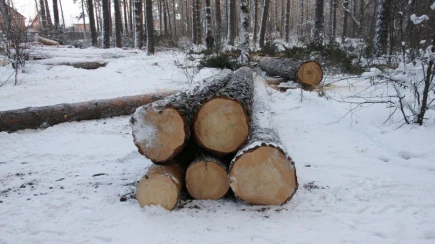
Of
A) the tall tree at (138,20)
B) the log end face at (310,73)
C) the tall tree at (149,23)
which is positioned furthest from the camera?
the tall tree at (138,20)

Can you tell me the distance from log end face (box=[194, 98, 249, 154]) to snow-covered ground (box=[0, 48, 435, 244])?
531 millimetres

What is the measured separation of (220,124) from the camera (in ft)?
8.69

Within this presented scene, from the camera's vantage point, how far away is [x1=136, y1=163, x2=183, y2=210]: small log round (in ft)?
8.23

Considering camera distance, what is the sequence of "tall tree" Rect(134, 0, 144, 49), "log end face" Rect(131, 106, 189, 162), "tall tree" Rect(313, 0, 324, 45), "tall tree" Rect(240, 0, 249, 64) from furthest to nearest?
"tall tree" Rect(134, 0, 144, 49) < "tall tree" Rect(313, 0, 324, 45) < "tall tree" Rect(240, 0, 249, 64) < "log end face" Rect(131, 106, 189, 162)

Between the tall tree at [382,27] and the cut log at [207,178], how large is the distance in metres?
9.48

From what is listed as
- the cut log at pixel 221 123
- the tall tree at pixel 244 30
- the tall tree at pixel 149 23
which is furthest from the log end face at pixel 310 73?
the tall tree at pixel 149 23

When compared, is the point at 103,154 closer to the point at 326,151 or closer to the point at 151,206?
the point at 151,206

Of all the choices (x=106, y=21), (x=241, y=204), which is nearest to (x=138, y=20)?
(x=106, y=21)

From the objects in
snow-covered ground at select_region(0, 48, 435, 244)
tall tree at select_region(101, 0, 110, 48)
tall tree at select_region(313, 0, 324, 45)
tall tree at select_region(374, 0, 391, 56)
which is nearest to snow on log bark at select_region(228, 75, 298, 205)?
snow-covered ground at select_region(0, 48, 435, 244)

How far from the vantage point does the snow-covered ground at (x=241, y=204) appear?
2.23 metres

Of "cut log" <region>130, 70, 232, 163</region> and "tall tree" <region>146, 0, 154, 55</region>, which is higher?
"tall tree" <region>146, 0, 154, 55</region>

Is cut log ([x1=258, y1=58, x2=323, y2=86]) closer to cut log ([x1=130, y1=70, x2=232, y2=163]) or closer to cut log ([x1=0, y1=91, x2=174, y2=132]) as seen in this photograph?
cut log ([x1=0, y1=91, x2=174, y2=132])

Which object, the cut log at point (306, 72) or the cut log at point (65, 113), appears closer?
the cut log at point (65, 113)

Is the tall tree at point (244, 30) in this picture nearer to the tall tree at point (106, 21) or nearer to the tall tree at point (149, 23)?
the tall tree at point (149, 23)
